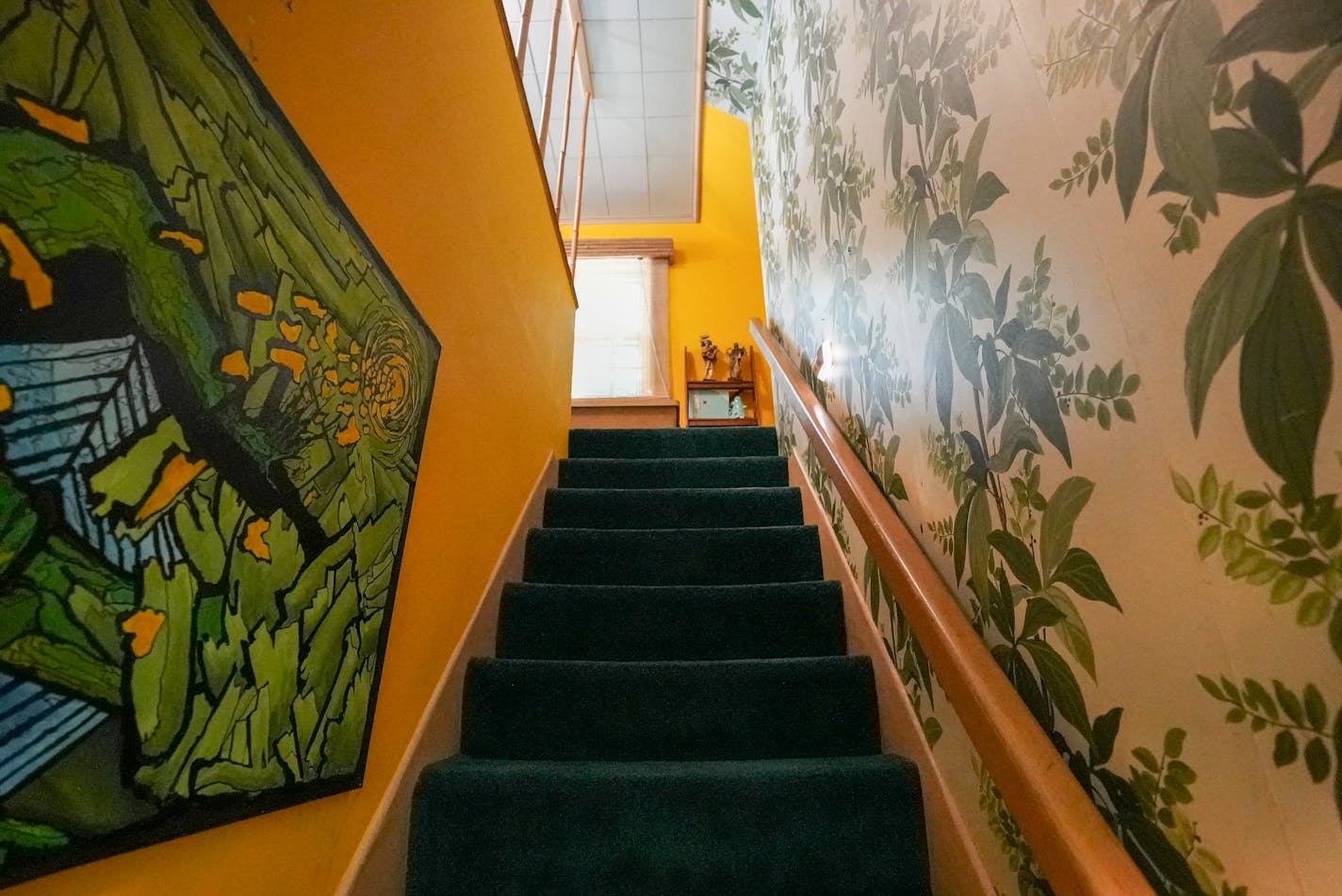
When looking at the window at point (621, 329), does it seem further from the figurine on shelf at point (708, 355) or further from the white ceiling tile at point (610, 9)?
the white ceiling tile at point (610, 9)

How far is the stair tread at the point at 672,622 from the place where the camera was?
1.59 meters

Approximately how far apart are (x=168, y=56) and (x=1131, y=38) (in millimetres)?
939

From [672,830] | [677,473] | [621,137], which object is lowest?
[672,830]

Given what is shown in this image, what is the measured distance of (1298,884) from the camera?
0.47 m

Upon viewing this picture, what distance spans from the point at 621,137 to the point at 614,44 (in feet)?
2.08

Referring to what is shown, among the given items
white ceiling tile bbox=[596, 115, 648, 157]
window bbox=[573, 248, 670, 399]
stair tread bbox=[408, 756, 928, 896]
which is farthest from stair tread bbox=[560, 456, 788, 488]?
white ceiling tile bbox=[596, 115, 648, 157]

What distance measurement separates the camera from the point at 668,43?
3.73 meters

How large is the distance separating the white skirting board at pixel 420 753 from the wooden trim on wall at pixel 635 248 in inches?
133

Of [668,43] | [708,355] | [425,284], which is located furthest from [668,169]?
[425,284]

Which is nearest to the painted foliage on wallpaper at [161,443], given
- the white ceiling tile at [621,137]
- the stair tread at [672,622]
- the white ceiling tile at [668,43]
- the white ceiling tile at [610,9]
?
the stair tread at [672,622]

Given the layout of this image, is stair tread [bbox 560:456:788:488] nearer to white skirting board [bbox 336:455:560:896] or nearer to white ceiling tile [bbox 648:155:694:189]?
white skirting board [bbox 336:455:560:896]

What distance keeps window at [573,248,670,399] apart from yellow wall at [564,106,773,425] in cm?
13

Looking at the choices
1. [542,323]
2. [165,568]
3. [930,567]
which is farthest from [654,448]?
[165,568]

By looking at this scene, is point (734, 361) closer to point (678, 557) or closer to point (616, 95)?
point (616, 95)
